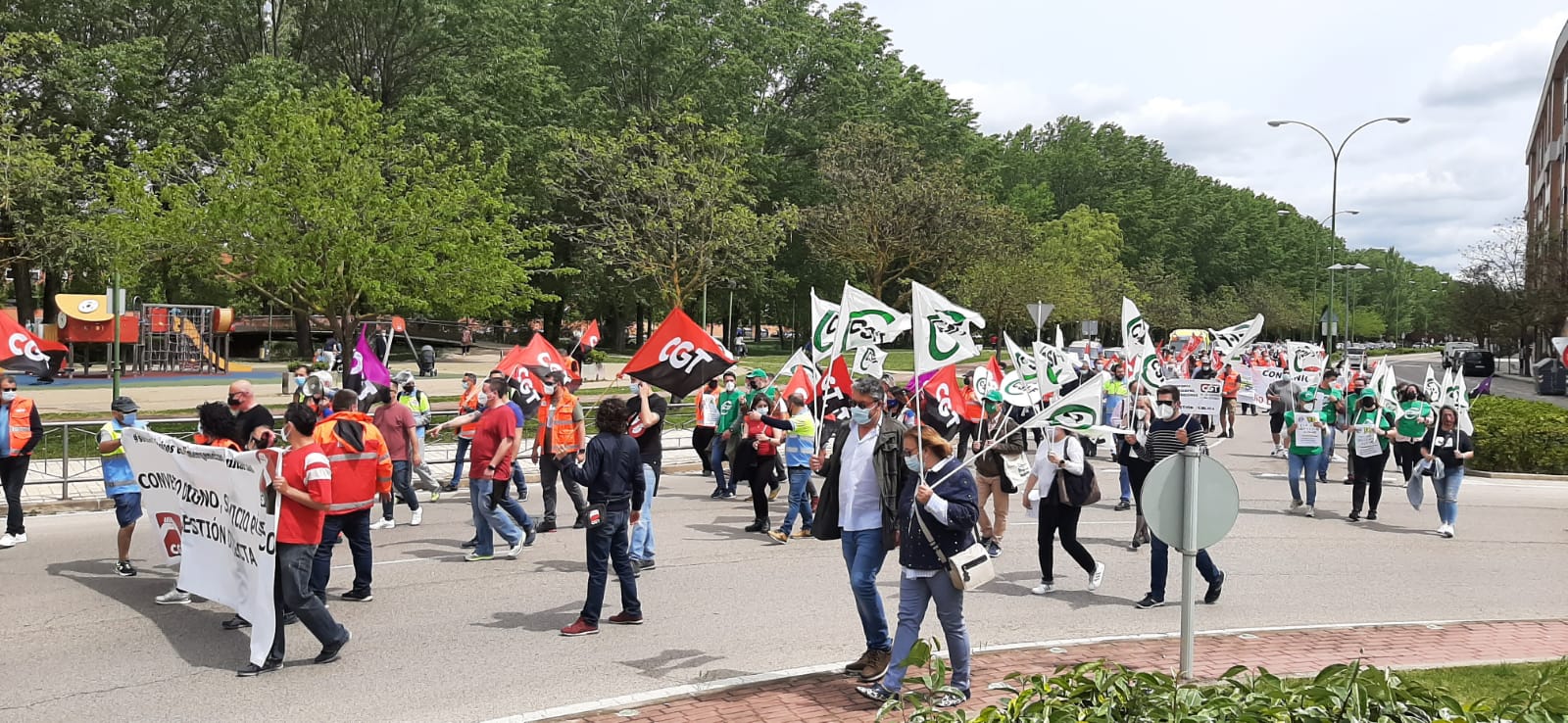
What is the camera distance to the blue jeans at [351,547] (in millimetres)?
7742

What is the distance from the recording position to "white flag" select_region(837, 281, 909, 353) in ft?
38.3

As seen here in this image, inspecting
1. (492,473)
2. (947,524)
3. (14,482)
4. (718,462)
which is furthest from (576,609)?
(718,462)

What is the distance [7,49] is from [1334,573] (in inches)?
1131

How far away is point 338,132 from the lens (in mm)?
22953

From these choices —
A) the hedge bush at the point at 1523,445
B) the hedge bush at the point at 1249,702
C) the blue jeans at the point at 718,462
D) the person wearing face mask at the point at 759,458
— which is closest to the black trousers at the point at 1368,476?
the person wearing face mask at the point at 759,458

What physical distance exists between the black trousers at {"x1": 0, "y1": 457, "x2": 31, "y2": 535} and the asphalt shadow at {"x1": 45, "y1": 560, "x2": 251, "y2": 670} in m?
1.13

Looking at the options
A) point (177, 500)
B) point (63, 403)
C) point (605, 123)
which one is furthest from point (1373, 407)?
point (605, 123)

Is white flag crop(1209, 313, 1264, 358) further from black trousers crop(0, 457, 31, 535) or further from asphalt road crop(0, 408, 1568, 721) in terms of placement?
black trousers crop(0, 457, 31, 535)

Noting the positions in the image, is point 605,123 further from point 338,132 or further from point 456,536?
point 456,536

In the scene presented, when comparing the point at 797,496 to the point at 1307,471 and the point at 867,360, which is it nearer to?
the point at 867,360

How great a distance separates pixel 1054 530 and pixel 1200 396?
450 inches

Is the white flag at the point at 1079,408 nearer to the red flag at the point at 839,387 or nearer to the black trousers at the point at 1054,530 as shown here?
the black trousers at the point at 1054,530

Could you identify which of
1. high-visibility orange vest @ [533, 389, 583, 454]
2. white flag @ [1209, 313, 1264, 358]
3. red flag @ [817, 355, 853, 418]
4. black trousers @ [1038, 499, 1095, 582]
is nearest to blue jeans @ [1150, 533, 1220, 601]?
black trousers @ [1038, 499, 1095, 582]

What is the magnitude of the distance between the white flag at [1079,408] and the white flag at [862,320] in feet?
13.1
